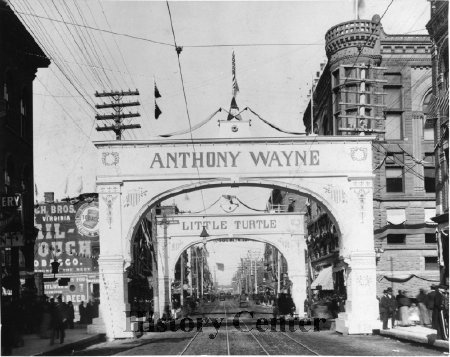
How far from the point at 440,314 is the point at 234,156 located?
10.3 m

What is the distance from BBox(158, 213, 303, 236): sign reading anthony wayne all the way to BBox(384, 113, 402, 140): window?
8.06m

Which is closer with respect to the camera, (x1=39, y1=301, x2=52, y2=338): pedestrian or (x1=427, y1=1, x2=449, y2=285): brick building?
(x1=39, y1=301, x2=52, y2=338): pedestrian

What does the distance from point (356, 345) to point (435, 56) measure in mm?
13145

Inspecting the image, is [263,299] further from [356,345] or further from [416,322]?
[356,345]

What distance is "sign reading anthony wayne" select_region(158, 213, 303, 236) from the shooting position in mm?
46500

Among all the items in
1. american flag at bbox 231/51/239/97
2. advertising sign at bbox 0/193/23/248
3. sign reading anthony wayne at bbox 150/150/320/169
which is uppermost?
american flag at bbox 231/51/239/97

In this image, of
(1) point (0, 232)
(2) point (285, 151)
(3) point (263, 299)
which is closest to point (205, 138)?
(2) point (285, 151)

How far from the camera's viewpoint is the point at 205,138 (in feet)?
88.2

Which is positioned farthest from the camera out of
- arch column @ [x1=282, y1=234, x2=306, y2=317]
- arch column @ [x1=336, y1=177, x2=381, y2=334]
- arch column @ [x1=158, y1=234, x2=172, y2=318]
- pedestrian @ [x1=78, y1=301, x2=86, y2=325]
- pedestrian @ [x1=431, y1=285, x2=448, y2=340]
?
arch column @ [x1=282, y1=234, x2=306, y2=317]

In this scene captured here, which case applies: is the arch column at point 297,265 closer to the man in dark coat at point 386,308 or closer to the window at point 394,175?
the window at point 394,175

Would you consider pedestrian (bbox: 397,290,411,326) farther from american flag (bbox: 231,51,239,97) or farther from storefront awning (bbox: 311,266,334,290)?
storefront awning (bbox: 311,266,334,290)

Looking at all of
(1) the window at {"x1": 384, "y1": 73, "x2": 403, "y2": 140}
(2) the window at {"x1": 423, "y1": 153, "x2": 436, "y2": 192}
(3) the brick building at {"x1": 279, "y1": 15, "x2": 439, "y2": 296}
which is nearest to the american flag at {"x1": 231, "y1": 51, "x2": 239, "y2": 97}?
(3) the brick building at {"x1": 279, "y1": 15, "x2": 439, "y2": 296}

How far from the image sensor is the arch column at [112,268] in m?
26.0

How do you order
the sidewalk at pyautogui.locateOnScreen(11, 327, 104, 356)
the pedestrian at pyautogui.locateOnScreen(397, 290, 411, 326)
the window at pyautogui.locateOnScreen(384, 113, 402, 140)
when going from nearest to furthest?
1. the sidewalk at pyautogui.locateOnScreen(11, 327, 104, 356)
2. the pedestrian at pyautogui.locateOnScreen(397, 290, 411, 326)
3. the window at pyautogui.locateOnScreen(384, 113, 402, 140)
